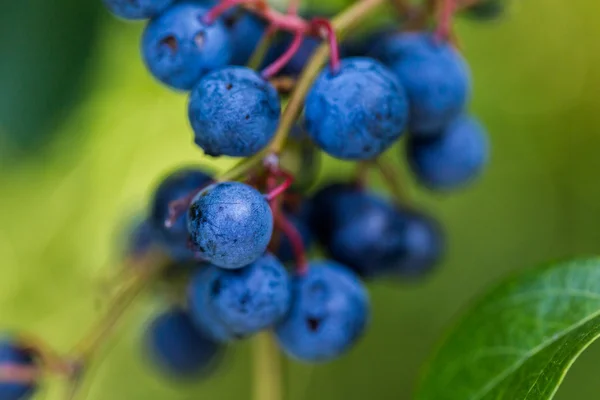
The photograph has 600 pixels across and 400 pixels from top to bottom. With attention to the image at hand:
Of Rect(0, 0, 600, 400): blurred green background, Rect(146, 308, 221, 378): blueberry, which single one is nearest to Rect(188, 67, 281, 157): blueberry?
Rect(146, 308, 221, 378): blueberry

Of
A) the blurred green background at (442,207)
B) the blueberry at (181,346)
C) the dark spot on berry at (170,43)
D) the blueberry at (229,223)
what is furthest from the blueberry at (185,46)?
the blurred green background at (442,207)

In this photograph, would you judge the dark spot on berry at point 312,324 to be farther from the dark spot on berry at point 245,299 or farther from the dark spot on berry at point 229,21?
Answer: the dark spot on berry at point 229,21

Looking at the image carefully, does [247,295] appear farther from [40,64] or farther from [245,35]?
[40,64]

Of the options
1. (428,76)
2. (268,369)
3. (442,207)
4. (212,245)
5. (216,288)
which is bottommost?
(442,207)

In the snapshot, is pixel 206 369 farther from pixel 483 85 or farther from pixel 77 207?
pixel 483 85

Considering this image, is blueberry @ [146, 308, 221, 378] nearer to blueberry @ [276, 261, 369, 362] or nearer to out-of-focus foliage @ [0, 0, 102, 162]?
blueberry @ [276, 261, 369, 362]

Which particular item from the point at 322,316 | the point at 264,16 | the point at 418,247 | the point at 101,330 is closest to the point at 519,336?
the point at 322,316

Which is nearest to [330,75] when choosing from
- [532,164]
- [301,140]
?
[301,140]
